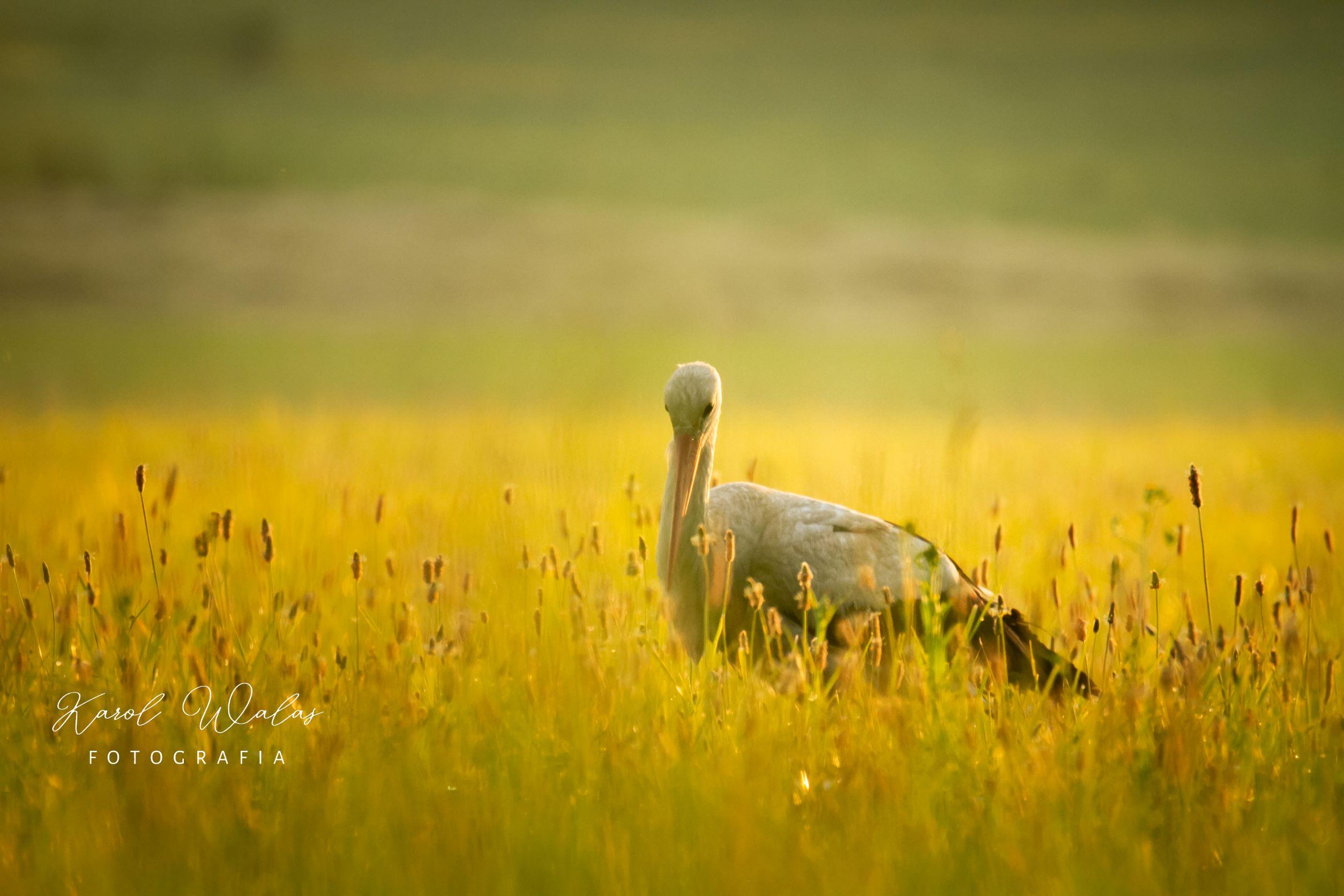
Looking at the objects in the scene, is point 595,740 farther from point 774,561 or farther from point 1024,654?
point 1024,654

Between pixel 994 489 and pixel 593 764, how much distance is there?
6.88 meters

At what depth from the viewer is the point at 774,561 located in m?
4.67

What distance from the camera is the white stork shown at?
441 cm

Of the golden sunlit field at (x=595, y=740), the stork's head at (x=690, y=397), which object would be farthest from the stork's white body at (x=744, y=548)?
the golden sunlit field at (x=595, y=740)

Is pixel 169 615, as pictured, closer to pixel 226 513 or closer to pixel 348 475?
pixel 226 513

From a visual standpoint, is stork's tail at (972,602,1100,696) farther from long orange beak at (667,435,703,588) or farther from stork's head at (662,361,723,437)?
stork's head at (662,361,723,437)

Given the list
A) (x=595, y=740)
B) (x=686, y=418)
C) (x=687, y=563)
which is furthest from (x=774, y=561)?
(x=595, y=740)

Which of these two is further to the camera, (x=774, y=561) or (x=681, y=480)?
(x=774, y=561)

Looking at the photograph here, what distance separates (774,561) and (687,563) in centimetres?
41

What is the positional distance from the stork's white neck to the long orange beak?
15mm

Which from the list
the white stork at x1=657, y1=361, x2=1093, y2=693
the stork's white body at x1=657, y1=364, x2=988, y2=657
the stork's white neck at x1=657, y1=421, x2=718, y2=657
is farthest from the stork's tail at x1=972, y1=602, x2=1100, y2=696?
the stork's white neck at x1=657, y1=421, x2=718, y2=657

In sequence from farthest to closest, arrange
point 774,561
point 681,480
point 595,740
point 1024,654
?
point 774,561 → point 681,480 → point 1024,654 → point 595,740

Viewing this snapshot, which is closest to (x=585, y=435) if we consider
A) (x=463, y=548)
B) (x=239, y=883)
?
(x=463, y=548)

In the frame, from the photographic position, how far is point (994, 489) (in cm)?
938
